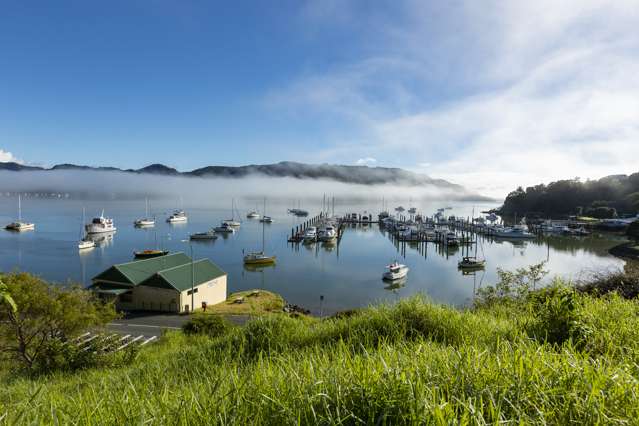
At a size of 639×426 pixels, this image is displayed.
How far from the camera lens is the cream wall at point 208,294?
831 inches

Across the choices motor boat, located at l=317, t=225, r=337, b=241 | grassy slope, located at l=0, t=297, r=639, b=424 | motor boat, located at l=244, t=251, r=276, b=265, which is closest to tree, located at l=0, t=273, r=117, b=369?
grassy slope, located at l=0, t=297, r=639, b=424

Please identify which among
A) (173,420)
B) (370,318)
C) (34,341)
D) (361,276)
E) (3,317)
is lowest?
(361,276)

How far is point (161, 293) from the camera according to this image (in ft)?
68.8

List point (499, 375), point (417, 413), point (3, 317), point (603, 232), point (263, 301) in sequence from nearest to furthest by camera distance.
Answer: point (417, 413), point (499, 375), point (3, 317), point (263, 301), point (603, 232)

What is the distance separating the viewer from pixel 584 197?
3659 inches

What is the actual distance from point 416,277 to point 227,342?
106 feet

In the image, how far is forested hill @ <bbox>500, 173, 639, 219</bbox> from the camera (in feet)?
279

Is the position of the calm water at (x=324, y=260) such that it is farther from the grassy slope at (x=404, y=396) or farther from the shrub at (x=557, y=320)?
the grassy slope at (x=404, y=396)

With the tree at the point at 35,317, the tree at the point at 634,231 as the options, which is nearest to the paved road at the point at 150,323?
the tree at the point at 35,317

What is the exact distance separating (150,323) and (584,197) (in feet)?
361

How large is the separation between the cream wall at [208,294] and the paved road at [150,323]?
1273 millimetres

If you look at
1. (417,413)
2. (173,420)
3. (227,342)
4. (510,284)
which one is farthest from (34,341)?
(510,284)

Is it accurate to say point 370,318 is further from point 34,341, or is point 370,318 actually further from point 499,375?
point 34,341

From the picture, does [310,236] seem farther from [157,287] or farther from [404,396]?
[404,396]
